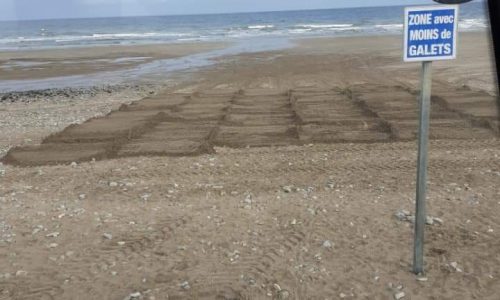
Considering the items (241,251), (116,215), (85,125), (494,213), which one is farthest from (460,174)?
(85,125)

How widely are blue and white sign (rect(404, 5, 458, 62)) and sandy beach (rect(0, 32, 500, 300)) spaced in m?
0.92

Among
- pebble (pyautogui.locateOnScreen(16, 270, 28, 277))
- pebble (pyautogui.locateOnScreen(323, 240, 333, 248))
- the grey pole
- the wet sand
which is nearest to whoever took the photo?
the grey pole

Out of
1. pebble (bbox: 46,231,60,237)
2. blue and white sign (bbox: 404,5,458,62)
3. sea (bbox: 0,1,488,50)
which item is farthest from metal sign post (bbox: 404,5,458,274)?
sea (bbox: 0,1,488,50)

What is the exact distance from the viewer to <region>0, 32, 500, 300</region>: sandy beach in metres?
3.65

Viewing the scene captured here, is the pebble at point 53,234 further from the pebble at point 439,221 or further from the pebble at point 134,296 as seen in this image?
the pebble at point 439,221

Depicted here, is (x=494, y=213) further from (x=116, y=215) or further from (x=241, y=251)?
(x=116, y=215)

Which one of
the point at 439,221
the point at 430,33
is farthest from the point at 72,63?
the point at 430,33

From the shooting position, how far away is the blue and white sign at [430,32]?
2750 mm

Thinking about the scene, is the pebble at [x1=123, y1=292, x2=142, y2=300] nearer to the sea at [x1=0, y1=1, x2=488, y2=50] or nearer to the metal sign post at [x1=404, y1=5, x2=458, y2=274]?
the metal sign post at [x1=404, y1=5, x2=458, y2=274]

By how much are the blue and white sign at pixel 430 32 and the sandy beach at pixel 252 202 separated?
0.92 m

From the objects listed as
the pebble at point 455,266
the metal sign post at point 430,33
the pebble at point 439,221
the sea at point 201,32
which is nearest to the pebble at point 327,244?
the pebble at point 455,266

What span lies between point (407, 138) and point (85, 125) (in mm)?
6005

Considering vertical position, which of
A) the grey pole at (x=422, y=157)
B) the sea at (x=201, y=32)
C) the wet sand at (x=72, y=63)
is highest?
the grey pole at (x=422, y=157)

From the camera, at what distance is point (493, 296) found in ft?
10.9
